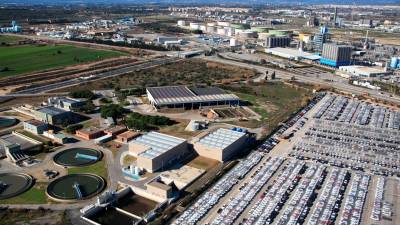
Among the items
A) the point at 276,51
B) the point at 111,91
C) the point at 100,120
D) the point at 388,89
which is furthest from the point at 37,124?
the point at 276,51

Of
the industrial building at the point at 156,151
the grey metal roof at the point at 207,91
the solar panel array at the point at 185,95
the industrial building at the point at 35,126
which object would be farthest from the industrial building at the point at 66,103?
the industrial building at the point at 156,151

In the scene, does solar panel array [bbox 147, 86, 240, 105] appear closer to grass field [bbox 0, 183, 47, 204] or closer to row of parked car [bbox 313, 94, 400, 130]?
row of parked car [bbox 313, 94, 400, 130]

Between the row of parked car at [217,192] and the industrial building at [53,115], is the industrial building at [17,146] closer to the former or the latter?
the industrial building at [53,115]

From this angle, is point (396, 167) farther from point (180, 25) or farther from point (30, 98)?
point (180, 25)

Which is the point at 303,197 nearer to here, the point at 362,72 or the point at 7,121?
the point at 7,121

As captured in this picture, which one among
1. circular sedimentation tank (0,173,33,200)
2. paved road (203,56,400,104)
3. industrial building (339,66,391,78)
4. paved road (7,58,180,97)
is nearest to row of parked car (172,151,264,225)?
circular sedimentation tank (0,173,33,200)
